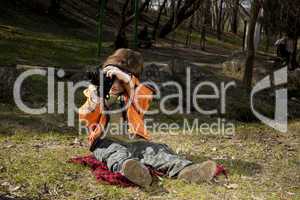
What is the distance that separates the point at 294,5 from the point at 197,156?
11.6 m

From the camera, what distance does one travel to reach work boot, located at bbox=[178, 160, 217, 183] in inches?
219

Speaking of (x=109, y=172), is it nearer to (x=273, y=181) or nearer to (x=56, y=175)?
(x=56, y=175)

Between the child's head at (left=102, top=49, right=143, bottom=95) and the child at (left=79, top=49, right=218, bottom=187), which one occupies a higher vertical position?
the child's head at (left=102, top=49, right=143, bottom=95)

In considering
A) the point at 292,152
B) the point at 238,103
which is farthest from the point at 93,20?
the point at 292,152

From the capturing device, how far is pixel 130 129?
20.3ft

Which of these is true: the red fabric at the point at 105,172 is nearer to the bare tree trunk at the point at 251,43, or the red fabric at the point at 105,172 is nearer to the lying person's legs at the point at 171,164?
the lying person's legs at the point at 171,164

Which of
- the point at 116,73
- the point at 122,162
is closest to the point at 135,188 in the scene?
the point at 122,162

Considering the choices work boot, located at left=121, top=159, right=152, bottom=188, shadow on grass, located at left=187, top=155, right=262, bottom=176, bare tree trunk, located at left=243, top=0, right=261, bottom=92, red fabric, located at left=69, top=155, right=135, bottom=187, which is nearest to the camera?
work boot, located at left=121, top=159, right=152, bottom=188

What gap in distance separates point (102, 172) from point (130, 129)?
73cm

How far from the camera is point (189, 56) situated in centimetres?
1981

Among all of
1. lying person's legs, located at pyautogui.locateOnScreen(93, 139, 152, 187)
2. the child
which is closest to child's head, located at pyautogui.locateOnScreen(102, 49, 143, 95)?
the child

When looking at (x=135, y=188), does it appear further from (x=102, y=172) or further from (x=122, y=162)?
(x=102, y=172)

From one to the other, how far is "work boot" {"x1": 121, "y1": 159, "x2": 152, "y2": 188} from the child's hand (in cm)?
109

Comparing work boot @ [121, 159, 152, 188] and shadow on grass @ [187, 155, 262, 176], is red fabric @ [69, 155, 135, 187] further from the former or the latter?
shadow on grass @ [187, 155, 262, 176]
